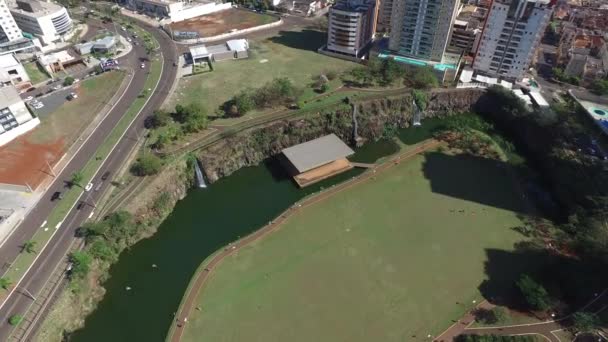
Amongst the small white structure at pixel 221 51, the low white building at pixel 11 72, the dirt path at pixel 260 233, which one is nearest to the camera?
the dirt path at pixel 260 233

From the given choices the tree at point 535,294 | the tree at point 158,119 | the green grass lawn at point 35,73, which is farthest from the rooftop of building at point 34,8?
the tree at point 535,294

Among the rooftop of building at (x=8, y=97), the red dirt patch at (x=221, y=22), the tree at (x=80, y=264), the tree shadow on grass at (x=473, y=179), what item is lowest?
the tree shadow on grass at (x=473, y=179)

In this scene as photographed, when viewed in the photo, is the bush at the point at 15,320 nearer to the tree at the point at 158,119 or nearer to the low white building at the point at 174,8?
the tree at the point at 158,119

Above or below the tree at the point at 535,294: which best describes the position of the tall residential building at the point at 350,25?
above

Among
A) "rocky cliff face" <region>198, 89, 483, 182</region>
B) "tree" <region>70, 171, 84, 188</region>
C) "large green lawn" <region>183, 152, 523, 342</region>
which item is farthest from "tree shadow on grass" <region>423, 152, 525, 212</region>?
"tree" <region>70, 171, 84, 188</region>

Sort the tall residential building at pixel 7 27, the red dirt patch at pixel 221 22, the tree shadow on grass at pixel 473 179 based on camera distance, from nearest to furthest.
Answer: the tree shadow on grass at pixel 473 179 → the tall residential building at pixel 7 27 → the red dirt patch at pixel 221 22

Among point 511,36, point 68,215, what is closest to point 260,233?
point 68,215
